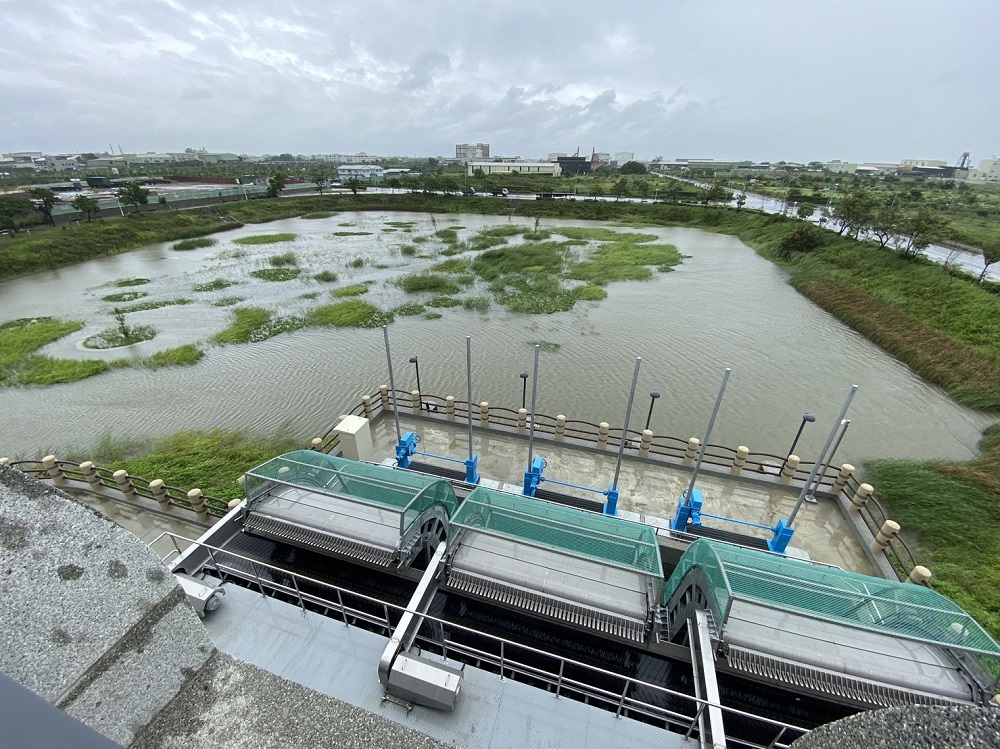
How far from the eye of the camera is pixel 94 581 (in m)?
3.04

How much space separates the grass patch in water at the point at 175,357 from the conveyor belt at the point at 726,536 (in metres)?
22.3

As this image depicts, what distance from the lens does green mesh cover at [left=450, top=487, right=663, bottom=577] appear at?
5.97 m

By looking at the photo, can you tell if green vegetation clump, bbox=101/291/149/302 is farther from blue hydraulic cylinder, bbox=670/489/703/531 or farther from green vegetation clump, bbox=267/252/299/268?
blue hydraulic cylinder, bbox=670/489/703/531

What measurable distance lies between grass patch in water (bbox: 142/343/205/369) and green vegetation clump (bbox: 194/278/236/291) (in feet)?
37.7

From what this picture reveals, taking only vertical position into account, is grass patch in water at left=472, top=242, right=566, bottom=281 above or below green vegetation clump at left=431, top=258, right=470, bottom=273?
above

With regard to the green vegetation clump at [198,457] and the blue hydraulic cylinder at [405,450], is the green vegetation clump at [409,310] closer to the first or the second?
the green vegetation clump at [198,457]

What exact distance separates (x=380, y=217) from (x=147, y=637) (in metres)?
66.2

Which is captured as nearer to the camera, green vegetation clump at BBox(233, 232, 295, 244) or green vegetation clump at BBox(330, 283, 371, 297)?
green vegetation clump at BBox(330, 283, 371, 297)

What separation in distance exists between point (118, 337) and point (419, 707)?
90.6 ft

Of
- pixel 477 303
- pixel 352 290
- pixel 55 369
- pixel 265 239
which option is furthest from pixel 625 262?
pixel 265 239

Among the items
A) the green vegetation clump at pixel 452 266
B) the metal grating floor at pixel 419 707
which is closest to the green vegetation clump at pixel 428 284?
the green vegetation clump at pixel 452 266

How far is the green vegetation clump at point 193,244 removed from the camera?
4356 cm

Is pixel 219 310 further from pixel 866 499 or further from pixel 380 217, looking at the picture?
pixel 380 217

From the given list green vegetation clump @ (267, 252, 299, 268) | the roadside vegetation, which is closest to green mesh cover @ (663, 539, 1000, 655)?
the roadside vegetation
